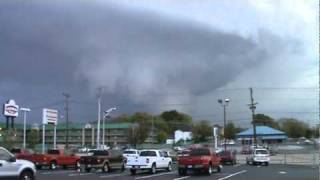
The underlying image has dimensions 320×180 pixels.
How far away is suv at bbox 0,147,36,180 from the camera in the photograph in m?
23.2

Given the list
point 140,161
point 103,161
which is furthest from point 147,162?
point 103,161

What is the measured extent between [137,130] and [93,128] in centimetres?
1866

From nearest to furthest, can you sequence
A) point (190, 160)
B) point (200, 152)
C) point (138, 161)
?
point (190, 160)
point (200, 152)
point (138, 161)

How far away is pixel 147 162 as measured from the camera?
137 feet

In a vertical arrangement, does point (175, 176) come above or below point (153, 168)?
below

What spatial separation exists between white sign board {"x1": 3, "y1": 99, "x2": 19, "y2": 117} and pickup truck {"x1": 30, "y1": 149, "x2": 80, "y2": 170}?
27.5 metres

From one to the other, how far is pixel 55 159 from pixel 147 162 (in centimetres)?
1493

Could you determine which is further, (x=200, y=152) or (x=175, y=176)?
(x=200, y=152)

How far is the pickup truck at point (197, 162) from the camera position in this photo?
38.4m

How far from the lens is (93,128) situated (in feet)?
597

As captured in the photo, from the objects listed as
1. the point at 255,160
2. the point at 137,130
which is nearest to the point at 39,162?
the point at 255,160

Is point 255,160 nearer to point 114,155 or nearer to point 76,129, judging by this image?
point 114,155

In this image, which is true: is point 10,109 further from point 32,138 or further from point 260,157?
point 32,138

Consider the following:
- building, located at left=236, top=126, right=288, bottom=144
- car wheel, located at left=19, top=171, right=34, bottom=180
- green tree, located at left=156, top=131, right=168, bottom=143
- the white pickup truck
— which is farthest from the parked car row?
green tree, located at left=156, top=131, right=168, bottom=143
